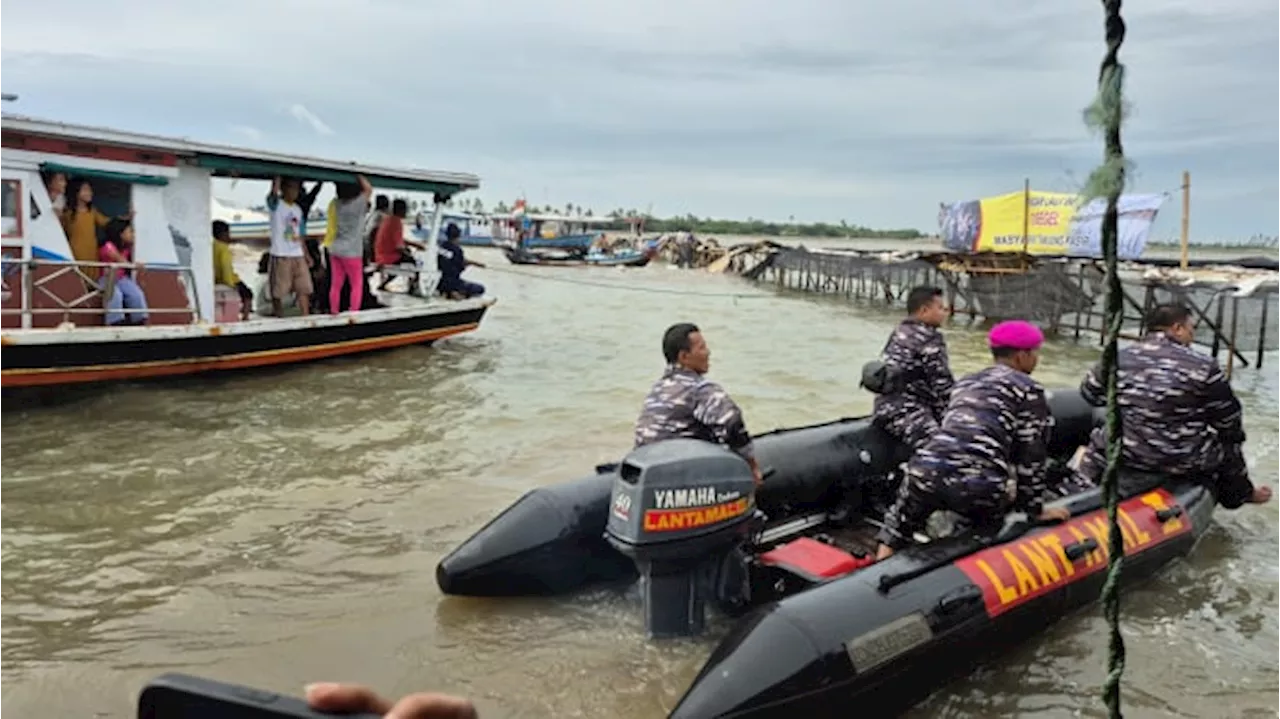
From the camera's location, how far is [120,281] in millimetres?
9828

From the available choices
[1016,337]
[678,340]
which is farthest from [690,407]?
[1016,337]

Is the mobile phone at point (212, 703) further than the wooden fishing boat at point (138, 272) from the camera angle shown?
No

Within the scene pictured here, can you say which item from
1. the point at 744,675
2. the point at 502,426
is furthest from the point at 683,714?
the point at 502,426

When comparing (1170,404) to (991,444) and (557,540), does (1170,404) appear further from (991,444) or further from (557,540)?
(557,540)

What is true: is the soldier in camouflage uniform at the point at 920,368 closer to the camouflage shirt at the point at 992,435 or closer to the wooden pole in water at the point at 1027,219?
the camouflage shirt at the point at 992,435

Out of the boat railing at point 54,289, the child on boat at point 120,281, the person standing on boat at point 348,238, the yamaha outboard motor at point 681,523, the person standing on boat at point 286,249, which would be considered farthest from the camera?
the person standing on boat at point 348,238

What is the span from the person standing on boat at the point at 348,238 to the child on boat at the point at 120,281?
8.27 feet

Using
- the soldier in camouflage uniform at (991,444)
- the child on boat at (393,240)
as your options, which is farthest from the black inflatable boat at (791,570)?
the child on boat at (393,240)

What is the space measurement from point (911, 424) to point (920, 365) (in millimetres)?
411

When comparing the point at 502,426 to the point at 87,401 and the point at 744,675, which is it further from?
the point at 744,675

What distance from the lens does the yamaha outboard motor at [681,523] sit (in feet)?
13.6

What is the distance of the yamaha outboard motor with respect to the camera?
4.13 m

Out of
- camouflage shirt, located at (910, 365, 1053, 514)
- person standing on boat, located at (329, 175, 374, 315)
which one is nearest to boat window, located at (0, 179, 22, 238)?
person standing on boat, located at (329, 175, 374, 315)

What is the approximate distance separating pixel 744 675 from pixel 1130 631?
2.77 metres
